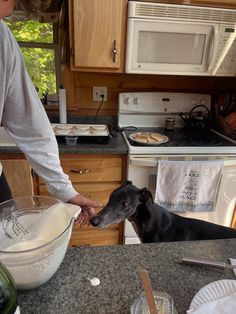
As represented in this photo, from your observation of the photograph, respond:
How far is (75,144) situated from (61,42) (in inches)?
32.4

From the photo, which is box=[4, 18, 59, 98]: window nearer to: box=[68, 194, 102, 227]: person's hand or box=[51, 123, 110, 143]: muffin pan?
box=[51, 123, 110, 143]: muffin pan

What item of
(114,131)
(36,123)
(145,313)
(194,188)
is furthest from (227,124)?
(145,313)

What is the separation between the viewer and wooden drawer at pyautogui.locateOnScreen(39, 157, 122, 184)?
1627mm

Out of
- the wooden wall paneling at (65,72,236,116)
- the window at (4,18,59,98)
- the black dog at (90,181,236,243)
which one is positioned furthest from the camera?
the wooden wall paneling at (65,72,236,116)

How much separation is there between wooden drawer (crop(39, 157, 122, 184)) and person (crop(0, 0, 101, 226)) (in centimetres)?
70

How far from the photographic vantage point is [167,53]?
170cm

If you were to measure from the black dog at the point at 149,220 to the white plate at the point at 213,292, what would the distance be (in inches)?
24.0

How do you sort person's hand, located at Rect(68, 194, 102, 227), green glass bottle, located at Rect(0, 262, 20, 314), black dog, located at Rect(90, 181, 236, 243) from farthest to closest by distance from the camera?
black dog, located at Rect(90, 181, 236, 243) < person's hand, located at Rect(68, 194, 102, 227) < green glass bottle, located at Rect(0, 262, 20, 314)

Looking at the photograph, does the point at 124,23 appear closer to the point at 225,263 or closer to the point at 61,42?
the point at 61,42

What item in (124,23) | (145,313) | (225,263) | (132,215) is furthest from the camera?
(124,23)

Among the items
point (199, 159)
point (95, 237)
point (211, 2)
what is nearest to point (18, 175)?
point (95, 237)

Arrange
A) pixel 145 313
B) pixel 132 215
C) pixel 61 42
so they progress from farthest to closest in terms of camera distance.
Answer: pixel 61 42
pixel 132 215
pixel 145 313

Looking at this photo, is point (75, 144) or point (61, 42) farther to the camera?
point (61, 42)

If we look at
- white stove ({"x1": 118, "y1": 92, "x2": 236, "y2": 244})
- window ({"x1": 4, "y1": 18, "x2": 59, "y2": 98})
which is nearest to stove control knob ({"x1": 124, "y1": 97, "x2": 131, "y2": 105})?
white stove ({"x1": 118, "y1": 92, "x2": 236, "y2": 244})
